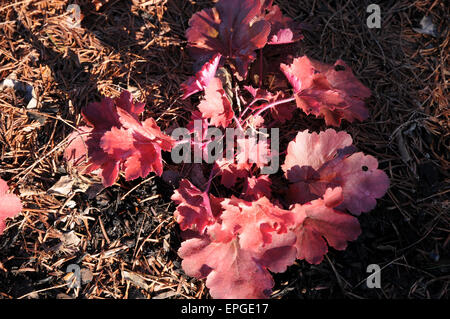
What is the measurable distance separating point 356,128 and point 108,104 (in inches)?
45.8

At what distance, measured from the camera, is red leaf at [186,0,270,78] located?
58.7 inches

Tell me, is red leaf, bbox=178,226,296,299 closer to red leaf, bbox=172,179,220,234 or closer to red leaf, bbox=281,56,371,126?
red leaf, bbox=172,179,220,234

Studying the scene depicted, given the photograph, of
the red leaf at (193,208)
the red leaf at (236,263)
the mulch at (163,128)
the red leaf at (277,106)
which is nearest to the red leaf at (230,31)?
the red leaf at (277,106)

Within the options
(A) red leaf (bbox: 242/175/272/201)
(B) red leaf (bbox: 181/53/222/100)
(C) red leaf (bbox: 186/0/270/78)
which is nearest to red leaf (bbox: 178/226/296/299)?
(A) red leaf (bbox: 242/175/272/201)

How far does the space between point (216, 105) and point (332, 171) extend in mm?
537

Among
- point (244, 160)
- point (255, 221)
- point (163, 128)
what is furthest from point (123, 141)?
point (255, 221)

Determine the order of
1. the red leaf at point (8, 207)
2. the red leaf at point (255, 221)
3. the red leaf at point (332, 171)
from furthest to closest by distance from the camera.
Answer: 1. the red leaf at point (8, 207)
2. the red leaf at point (332, 171)
3. the red leaf at point (255, 221)

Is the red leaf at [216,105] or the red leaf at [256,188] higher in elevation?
the red leaf at [216,105]

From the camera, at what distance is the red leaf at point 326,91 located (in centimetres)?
144

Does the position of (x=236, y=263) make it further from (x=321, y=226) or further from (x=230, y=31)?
(x=230, y=31)

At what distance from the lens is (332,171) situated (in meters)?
1.36

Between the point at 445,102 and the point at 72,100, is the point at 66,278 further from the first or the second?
the point at 445,102

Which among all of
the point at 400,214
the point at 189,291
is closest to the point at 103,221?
the point at 189,291

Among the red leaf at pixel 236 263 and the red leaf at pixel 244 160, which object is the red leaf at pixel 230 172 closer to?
the red leaf at pixel 244 160
